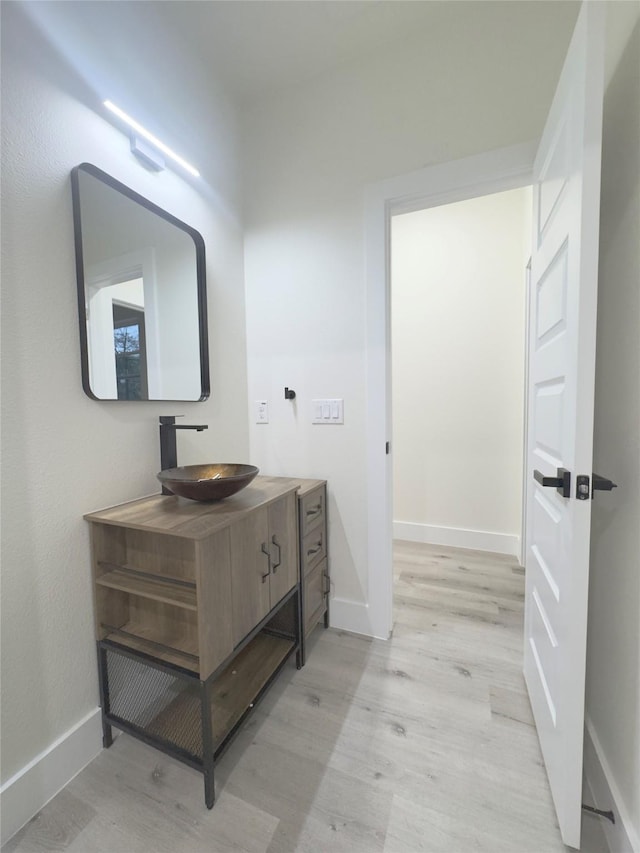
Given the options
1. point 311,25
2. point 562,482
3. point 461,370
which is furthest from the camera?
point 461,370

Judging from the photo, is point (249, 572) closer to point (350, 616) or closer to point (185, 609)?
point (185, 609)

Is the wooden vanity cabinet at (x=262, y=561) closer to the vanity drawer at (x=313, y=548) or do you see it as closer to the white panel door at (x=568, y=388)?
the vanity drawer at (x=313, y=548)

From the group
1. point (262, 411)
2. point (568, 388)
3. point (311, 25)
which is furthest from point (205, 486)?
point (311, 25)

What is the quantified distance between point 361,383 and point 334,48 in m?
1.57

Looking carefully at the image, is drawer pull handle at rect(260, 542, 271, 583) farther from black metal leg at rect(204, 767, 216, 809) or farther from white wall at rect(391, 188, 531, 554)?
white wall at rect(391, 188, 531, 554)

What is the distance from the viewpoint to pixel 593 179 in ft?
2.68

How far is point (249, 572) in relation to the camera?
4.03 feet

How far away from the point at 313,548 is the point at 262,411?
80 centimetres

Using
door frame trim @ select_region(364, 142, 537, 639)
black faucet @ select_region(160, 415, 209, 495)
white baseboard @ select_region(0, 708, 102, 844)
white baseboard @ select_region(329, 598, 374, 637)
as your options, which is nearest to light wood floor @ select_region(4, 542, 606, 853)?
white baseboard @ select_region(0, 708, 102, 844)

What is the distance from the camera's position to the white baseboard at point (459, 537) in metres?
2.70

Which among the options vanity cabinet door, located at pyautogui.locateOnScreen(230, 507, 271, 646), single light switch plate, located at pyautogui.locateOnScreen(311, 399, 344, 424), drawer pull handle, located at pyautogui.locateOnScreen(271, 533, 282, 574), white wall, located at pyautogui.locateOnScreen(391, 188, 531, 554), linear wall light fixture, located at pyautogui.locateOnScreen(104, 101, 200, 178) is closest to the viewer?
vanity cabinet door, located at pyautogui.locateOnScreen(230, 507, 271, 646)

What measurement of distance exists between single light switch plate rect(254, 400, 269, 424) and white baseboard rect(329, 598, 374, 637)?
1.06m

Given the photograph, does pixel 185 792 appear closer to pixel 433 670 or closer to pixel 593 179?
pixel 433 670

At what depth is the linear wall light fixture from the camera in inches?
49.9
